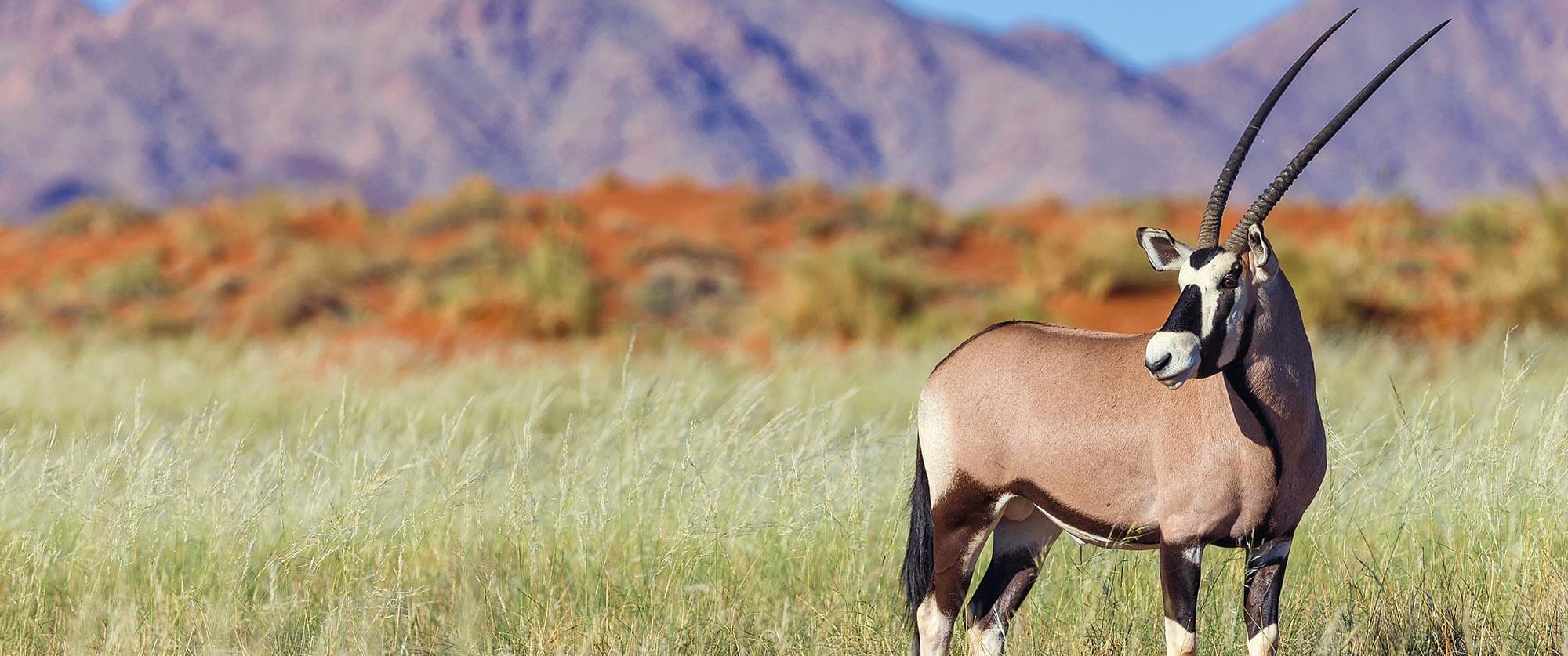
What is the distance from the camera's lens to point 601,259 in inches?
958

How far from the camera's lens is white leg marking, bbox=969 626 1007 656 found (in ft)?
11.7

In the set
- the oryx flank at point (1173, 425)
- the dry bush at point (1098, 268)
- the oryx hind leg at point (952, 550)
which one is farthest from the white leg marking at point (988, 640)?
the dry bush at point (1098, 268)

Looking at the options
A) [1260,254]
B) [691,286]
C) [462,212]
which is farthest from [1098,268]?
[1260,254]

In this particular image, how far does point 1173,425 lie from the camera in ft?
9.82

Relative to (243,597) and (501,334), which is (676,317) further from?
(243,597)

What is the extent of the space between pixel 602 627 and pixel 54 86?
204 meters

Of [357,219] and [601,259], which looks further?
[357,219]

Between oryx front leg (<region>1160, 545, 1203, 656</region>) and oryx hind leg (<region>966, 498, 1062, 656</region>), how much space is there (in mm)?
567

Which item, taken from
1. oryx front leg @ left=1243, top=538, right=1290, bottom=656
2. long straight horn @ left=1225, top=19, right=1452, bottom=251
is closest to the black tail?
oryx front leg @ left=1243, top=538, right=1290, bottom=656

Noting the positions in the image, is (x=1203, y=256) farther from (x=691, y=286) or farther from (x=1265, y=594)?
(x=691, y=286)

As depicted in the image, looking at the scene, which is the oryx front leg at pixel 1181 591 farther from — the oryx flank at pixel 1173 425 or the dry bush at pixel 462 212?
the dry bush at pixel 462 212

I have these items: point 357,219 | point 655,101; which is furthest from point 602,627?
point 655,101

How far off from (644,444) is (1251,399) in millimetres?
2945

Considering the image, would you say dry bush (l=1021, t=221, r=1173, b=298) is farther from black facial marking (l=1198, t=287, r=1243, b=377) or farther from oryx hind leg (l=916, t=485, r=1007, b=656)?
black facial marking (l=1198, t=287, r=1243, b=377)
